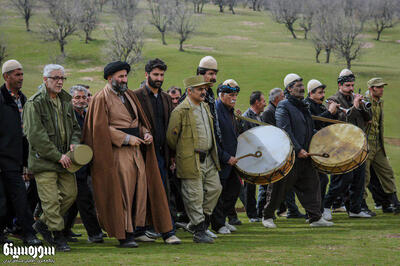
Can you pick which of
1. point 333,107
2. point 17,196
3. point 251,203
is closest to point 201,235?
point 17,196

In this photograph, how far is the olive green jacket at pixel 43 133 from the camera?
707 centimetres

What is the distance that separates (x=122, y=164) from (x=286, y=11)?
89780mm

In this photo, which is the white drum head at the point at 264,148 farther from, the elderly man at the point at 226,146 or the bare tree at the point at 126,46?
the bare tree at the point at 126,46

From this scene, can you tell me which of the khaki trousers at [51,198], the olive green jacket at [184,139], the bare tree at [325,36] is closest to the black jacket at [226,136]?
the olive green jacket at [184,139]

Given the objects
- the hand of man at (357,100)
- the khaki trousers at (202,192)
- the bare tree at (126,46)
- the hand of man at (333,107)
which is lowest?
the bare tree at (126,46)

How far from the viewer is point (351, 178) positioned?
10.5m

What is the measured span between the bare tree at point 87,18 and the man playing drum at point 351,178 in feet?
209

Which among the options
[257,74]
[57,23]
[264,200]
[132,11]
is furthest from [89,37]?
[264,200]

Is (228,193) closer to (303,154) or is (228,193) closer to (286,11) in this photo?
(303,154)

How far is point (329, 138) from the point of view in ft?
31.9

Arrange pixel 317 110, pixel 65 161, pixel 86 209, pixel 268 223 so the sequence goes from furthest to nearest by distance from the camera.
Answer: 1. pixel 317 110
2. pixel 268 223
3. pixel 86 209
4. pixel 65 161

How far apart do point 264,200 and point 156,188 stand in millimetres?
4048

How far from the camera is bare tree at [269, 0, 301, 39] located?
91.6m

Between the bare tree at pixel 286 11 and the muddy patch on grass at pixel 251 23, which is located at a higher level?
the bare tree at pixel 286 11
